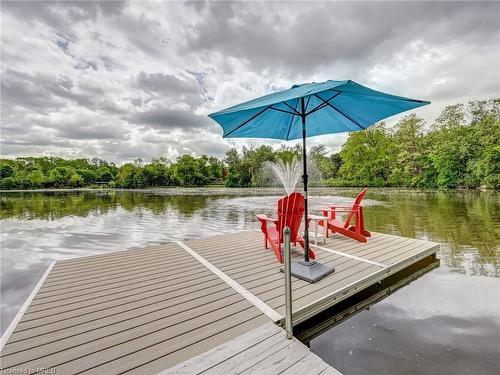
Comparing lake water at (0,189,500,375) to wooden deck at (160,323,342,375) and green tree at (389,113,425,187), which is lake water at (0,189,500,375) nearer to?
wooden deck at (160,323,342,375)

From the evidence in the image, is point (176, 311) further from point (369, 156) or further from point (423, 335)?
point (369, 156)

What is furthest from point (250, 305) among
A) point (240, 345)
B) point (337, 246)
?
point (337, 246)

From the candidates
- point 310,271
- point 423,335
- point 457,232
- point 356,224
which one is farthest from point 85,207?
point 457,232

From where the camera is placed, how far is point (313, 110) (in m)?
2.83

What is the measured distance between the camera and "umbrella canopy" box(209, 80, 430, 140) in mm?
2246

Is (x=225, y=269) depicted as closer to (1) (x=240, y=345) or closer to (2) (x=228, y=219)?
(1) (x=240, y=345)

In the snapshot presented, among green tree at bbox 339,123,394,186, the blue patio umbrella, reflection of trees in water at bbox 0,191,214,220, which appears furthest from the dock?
green tree at bbox 339,123,394,186

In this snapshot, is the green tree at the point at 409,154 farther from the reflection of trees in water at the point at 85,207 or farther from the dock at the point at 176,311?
the dock at the point at 176,311

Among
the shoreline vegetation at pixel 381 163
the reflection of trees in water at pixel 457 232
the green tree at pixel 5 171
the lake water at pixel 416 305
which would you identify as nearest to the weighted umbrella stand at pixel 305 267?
the lake water at pixel 416 305

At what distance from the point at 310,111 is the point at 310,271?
1.98 m

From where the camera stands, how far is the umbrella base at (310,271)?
269 cm

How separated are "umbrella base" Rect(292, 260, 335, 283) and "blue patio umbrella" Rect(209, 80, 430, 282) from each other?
5 centimetres

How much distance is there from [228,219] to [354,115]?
248 inches

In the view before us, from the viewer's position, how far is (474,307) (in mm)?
2660
